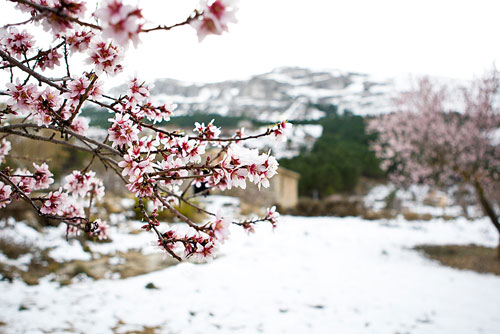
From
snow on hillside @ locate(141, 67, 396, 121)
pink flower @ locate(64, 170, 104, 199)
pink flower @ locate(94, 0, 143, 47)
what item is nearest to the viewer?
pink flower @ locate(94, 0, 143, 47)

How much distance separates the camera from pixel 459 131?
7.40 m

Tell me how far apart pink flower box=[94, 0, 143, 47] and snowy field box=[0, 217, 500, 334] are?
136cm

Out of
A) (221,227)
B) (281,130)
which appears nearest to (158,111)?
(281,130)

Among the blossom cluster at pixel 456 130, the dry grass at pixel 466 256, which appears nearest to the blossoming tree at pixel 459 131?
the blossom cluster at pixel 456 130

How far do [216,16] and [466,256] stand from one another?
769 centimetres

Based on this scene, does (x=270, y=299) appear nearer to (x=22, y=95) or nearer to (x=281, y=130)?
(x=281, y=130)

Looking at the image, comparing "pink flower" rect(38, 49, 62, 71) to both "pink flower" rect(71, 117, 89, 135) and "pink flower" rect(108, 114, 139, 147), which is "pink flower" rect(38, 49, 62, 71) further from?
"pink flower" rect(108, 114, 139, 147)

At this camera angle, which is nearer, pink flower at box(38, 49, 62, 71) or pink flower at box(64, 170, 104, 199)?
pink flower at box(38, 49, 62, 71)

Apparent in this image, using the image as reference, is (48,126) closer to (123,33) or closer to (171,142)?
(171,142)

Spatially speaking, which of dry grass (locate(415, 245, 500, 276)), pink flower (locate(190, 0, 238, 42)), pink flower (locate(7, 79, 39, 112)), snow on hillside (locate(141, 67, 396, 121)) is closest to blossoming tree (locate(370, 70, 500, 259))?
dry grass (locate(415, 245, 500, 276))

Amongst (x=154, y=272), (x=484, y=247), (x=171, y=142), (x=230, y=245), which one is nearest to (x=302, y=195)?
(x=484, y=247)

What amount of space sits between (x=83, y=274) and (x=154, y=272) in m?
0.81

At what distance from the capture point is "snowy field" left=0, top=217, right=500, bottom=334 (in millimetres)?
2514

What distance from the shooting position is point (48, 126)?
4.28 feet
